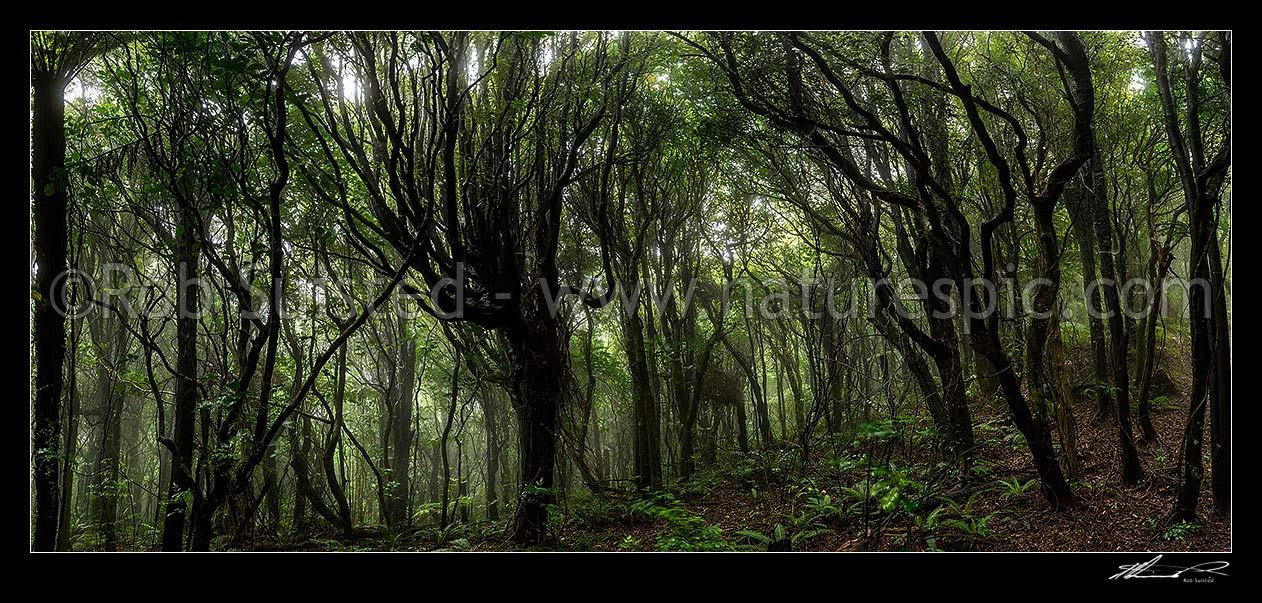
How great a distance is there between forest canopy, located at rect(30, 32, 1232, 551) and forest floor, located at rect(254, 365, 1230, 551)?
43 mm

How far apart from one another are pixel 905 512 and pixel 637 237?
5219mm

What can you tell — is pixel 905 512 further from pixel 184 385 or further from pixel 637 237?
pixel 184 385

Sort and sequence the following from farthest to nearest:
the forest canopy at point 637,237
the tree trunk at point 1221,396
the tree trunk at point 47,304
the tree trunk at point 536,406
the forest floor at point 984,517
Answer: the tree trunk at point 536,406 < the forest floor at point 984,517 < the forest canopy at point 637,237 < the tree trunk at point 47,304 < the tree trunk at point 1221,396

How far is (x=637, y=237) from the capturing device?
888 cm

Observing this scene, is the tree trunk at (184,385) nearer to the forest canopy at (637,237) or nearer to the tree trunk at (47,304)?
the forest canopy at (637,237)

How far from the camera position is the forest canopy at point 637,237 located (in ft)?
14.4

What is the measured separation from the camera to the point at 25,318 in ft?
11.6

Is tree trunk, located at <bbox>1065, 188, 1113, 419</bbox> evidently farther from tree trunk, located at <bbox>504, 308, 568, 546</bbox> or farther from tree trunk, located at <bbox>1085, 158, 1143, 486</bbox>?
tree trunk, located at <bbox>504, 308, 568, 546</bbox>

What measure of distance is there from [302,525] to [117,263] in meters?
4.64

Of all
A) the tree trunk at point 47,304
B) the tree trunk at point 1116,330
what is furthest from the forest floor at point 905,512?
the tree trunk at point 47,304
